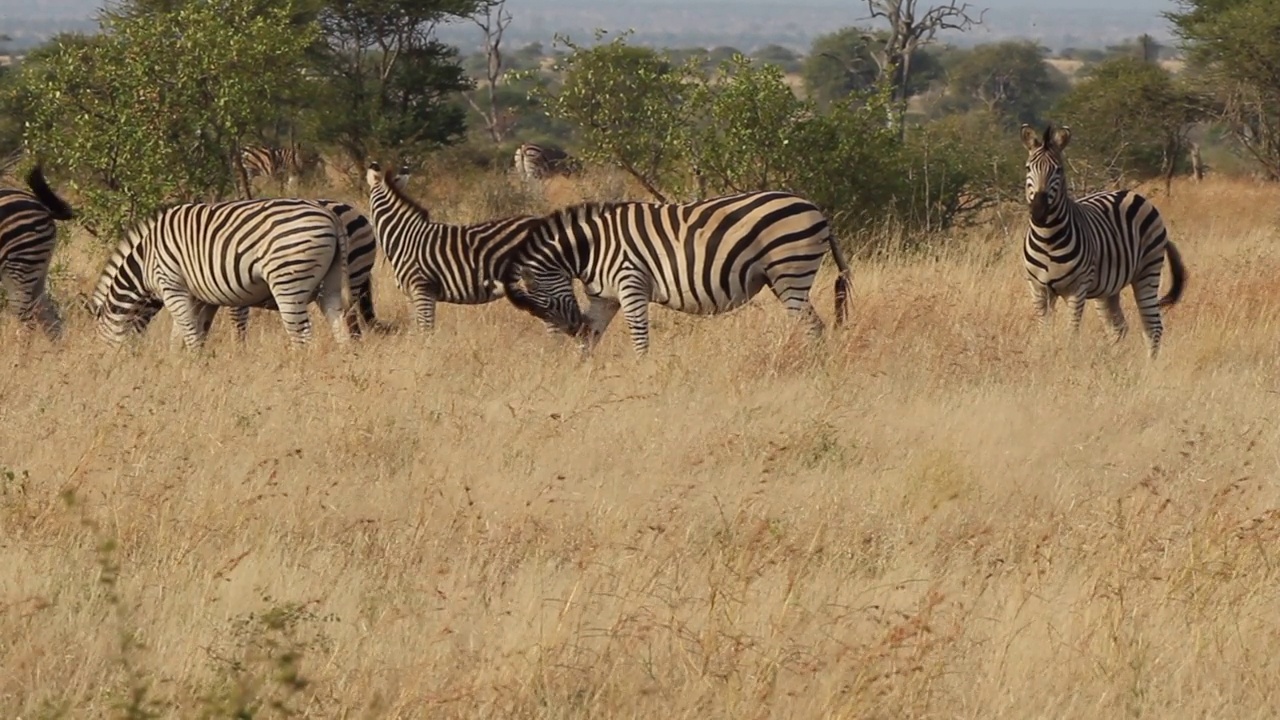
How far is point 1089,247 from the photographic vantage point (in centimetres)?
1006

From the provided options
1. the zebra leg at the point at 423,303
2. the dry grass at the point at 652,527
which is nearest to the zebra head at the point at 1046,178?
the dry grass at the point at 652,527

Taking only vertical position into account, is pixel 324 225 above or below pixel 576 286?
above

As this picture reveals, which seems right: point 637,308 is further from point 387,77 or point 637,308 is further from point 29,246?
point 387,77

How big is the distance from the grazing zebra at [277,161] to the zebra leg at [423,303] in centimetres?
1346

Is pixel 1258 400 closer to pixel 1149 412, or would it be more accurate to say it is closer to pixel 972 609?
pixel 1149 412

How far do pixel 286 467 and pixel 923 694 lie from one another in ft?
10.4

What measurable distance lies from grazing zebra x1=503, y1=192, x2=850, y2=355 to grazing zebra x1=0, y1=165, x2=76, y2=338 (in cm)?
288

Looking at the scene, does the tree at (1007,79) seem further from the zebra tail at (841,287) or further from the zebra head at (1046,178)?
the zebra tail at (841,287)

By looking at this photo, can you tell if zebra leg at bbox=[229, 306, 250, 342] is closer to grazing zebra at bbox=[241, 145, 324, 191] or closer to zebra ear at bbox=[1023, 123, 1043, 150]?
zebra ear at bbox=[1023, 123, 1043, 150]

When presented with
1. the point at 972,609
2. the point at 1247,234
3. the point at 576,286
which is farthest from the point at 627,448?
the point at 1247,234

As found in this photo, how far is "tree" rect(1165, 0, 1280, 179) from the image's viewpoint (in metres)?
22.8

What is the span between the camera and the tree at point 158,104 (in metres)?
12.9

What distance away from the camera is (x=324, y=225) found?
985 cm

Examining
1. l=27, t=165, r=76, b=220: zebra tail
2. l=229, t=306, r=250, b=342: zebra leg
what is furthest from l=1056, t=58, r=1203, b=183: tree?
l=27, t=165, r=76, b=220: zebra tail
